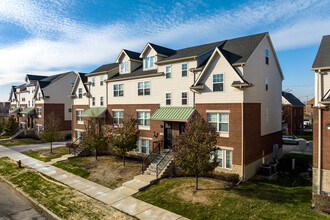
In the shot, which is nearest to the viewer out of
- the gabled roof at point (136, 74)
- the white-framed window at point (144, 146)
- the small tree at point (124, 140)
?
the small tree at point (124, 140)

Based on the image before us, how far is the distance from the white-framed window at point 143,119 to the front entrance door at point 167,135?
268 centimetres

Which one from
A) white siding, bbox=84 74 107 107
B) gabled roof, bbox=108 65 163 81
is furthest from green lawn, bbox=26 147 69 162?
gabled roof, bbox=108 65 163 81

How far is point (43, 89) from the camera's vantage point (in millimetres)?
43125

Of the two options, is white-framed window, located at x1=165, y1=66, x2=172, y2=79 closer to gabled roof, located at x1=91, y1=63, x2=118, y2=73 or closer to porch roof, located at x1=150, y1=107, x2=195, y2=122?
porch roof, located at x1=150, y1=107, x2=195, y2=122

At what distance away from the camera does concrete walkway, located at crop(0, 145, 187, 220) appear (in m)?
13.1

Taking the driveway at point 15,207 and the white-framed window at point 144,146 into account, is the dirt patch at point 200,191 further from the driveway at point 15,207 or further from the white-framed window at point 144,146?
the driveway at point 15,207

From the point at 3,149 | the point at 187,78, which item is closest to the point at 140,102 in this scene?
the point at 187,78

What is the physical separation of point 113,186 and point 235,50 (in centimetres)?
1628

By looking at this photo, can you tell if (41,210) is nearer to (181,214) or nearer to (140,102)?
(181,214)

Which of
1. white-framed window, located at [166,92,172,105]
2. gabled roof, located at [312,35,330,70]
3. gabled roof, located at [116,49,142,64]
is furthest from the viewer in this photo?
gabled roof, located at [116,49,142,64]

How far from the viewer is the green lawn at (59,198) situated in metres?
13.2

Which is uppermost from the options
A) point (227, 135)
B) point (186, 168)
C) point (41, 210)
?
point (227, 135)

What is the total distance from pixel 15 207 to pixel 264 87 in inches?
886

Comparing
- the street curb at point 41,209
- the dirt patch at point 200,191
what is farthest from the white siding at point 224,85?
the street curb at point 41,209
